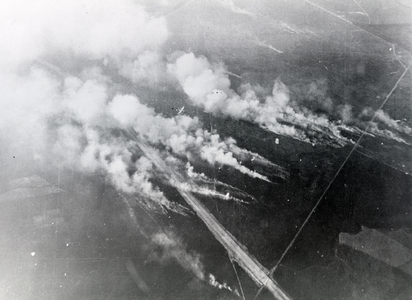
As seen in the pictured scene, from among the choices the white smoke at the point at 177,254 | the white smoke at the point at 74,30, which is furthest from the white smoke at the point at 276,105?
the white smoke at the point at 177,254

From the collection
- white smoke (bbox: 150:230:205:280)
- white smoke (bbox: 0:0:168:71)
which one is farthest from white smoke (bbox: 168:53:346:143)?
white smoke (bbox: 150:230:205:280)

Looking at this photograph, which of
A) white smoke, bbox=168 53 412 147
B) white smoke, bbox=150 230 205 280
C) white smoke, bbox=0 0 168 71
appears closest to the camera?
white smoke, bbox=150 230 205 280

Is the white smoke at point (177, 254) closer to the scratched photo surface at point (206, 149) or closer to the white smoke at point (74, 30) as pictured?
the scratched photo surface at point (206, 149)

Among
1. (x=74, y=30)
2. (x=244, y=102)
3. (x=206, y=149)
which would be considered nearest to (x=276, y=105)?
(x=244, y=102)

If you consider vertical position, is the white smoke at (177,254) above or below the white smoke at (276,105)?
below

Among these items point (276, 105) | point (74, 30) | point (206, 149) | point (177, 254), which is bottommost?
point (177, 254)

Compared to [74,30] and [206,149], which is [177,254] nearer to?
[206,149]

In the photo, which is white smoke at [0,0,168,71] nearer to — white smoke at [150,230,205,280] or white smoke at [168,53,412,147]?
white smoke at [168,53,412,147]

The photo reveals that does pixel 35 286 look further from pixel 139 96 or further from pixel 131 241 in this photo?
pixel 139 96

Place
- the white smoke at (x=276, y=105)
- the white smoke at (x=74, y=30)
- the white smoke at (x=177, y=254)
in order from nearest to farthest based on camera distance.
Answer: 1. the white smoke at (x=177, y=254)
2. the white smoke at (x=276, y=105)
3. the white smoke at (x=74, y=30)

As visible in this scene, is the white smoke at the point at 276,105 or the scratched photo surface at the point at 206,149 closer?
the scratched photo surface at the point at 206,149
